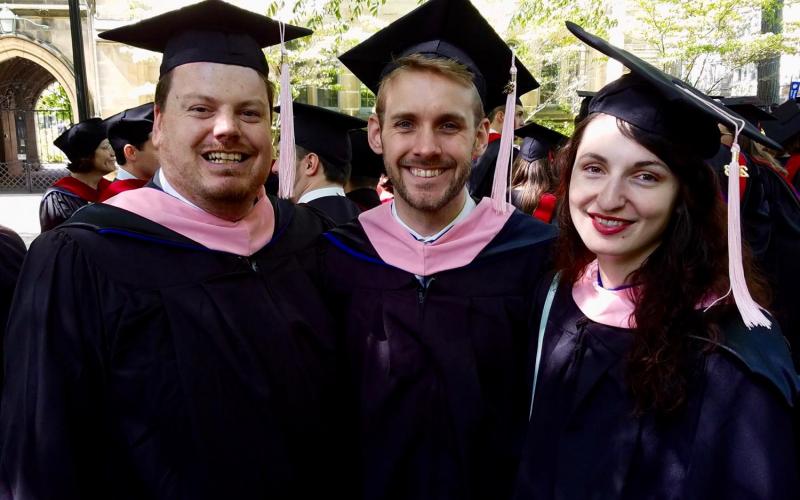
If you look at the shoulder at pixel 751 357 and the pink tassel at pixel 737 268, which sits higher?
the pink tassel at pixel 737 268

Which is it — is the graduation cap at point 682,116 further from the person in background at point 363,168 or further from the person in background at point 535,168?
the person in background at point 363,168

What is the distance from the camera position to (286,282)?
2100 mm

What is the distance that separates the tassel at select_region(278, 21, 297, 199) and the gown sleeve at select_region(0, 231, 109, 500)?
93 cm

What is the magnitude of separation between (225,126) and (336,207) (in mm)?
2099

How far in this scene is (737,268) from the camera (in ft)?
5.09

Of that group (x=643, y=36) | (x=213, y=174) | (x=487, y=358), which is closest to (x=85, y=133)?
(x=213, y=174)

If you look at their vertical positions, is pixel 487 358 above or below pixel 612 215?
below

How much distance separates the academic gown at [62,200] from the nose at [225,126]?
338 centimetres

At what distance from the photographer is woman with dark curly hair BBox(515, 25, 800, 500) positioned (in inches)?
57.6

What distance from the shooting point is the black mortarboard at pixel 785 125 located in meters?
5.84

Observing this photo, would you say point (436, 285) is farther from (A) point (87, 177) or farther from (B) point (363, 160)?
(A) point (87, 177)

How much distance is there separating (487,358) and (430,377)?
0.21 meters

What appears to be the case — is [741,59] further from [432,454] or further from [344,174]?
[432,454]

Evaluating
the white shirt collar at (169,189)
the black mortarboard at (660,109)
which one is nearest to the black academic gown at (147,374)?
the white shirt collar at (169,189)
